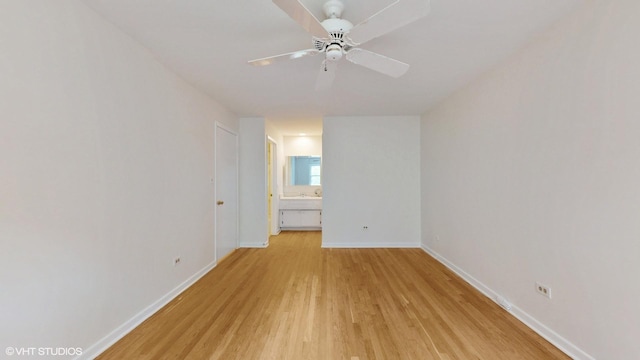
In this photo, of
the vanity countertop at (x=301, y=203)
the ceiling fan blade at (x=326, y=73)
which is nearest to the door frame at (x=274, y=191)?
the vanity countertop at (x=301, y=203)

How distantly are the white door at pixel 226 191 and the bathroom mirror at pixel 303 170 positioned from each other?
7.51 ft

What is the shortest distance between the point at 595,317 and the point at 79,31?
12.5 feet

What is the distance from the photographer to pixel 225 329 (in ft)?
7.06

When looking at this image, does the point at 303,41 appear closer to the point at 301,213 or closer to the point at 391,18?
the point at 391,18

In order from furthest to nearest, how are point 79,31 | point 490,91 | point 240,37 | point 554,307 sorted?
point 490,91
point 240,37
point 554,307
point 79,31

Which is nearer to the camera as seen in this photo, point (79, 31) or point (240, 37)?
point (79, 31)

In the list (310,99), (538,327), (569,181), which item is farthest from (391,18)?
(538,327)

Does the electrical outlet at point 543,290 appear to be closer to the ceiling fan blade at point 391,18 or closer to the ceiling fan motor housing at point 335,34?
the ceiling fan blade at point 391,18

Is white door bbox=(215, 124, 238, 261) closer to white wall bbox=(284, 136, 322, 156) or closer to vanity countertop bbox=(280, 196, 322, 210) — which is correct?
vanity countertop bbox=(280, 196, 322, 210)

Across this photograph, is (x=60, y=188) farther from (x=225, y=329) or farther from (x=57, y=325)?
(x=225, y=329)

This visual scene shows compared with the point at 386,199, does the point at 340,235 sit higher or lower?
lower

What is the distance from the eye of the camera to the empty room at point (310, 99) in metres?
1.47

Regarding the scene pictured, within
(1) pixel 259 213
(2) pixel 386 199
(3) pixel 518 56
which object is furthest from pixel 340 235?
(3) pixel 518 56

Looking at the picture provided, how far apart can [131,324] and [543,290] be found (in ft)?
10.9
